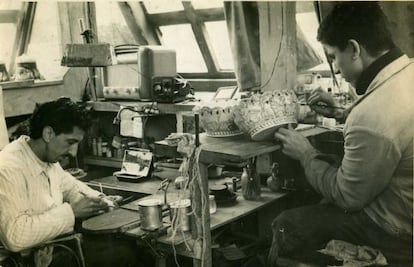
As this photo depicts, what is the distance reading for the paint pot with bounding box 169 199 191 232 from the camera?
5.68 ft

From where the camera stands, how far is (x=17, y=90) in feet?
10.6

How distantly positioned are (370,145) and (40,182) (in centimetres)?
123

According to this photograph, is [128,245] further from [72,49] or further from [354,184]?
[354,184]

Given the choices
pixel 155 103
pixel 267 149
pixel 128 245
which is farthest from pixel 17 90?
pixel 267 149

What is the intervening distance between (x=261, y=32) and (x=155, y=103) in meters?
1.10

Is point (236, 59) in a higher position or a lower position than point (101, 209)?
higher

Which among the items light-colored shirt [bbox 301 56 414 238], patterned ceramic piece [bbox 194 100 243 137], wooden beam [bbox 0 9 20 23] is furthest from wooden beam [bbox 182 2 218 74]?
light-colored shirt [bbox 301 56 414 238]

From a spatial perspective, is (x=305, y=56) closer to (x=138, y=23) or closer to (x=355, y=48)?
(x=355, y=48)

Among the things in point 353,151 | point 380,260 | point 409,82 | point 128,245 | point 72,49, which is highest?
point 72,49

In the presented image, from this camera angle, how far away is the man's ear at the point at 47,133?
6.08ft

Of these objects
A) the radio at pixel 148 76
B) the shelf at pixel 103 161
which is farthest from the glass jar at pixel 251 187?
the shelf at pixel 103 161

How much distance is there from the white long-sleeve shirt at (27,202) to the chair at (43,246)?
29 mm

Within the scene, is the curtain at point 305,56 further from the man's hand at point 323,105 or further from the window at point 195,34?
the window at point 195,34

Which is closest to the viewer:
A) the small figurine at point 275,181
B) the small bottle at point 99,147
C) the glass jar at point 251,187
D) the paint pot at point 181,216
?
the paint pot at point 181,216
